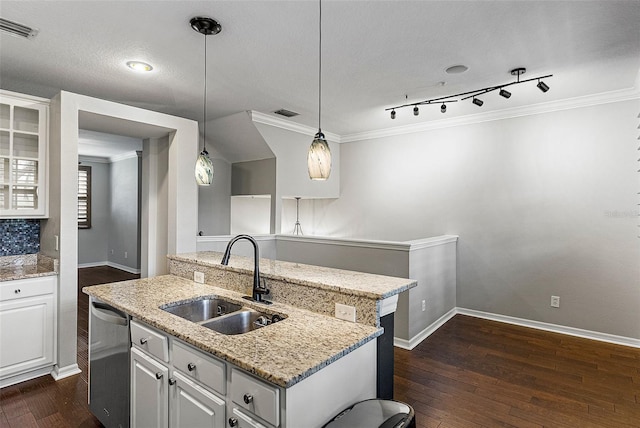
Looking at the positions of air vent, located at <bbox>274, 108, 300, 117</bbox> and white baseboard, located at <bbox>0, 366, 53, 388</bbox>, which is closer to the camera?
white baseboard, located at <bbox>0, 366, 53, 388</bbox>

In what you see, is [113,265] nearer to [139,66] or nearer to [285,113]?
[285,113]

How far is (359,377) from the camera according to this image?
5.24ft

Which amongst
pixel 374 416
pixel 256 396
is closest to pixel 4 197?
pixel 256 396

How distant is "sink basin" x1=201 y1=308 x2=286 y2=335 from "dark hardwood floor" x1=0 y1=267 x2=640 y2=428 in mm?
1330

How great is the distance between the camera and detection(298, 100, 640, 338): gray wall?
3781 mm

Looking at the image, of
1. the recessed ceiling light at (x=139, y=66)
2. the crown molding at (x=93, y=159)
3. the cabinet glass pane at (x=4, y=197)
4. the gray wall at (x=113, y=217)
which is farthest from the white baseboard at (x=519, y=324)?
the crown molding at (x=93, y=159)

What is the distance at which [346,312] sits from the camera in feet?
5.87

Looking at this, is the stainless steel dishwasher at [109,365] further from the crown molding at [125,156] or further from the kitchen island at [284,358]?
the crown molding at [125,156]

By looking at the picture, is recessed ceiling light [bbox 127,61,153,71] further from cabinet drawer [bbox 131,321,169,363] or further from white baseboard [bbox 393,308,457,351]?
white baseboard [bbox 393,308,457,351]

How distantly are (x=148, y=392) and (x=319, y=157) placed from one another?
1.55 m

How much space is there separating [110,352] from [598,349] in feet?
14.6

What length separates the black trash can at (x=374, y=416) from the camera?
4.50 feet

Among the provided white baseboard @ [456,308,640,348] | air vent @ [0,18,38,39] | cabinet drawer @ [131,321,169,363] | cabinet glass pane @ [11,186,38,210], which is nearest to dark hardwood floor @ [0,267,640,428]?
white baseboard @ [456,308,640,348]

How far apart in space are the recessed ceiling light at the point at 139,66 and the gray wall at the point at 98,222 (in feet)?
19.5
